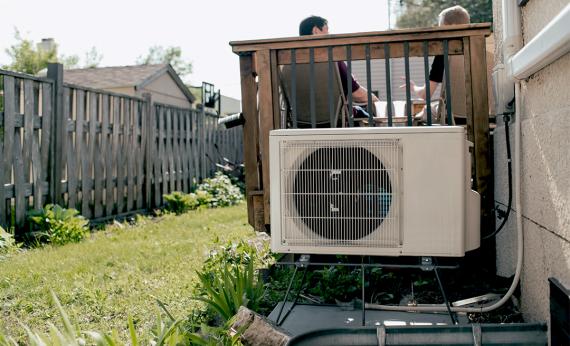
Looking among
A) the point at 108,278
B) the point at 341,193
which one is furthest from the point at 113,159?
the point at 341,193

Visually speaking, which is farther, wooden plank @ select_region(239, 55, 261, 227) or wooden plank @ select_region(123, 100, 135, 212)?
wooden plank @ select_region(123, 100, 135, 212)

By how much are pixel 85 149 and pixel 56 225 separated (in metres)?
1.47

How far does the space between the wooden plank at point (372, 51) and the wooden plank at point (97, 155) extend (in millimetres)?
4114

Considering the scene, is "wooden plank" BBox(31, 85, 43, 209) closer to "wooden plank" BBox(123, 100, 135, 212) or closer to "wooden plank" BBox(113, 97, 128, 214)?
"wooden plank" BBox(113, 97, 128, 214)

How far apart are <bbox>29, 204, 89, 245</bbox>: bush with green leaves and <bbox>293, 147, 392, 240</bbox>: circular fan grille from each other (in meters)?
3.50

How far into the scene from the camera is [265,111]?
3543mm

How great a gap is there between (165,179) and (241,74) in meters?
5.42

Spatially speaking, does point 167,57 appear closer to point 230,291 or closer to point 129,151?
point 129,151

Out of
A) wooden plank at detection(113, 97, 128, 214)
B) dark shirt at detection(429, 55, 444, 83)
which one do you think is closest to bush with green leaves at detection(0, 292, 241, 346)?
dark shirt at detection(429, 55, 444, 83)

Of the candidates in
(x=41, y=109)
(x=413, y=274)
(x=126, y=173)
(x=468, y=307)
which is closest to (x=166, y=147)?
(x=126, y=173)

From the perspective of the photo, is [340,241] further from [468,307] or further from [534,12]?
[534,12]

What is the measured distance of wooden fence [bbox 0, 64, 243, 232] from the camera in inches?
223

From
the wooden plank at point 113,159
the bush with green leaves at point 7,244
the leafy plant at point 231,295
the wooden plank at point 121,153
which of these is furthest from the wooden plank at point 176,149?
the leafy plant at point 231,295

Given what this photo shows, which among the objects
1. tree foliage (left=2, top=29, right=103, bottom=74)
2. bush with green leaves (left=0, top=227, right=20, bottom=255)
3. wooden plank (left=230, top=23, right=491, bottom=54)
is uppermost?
tree foliage (left=2, top=29, right=103, bottom=74)
